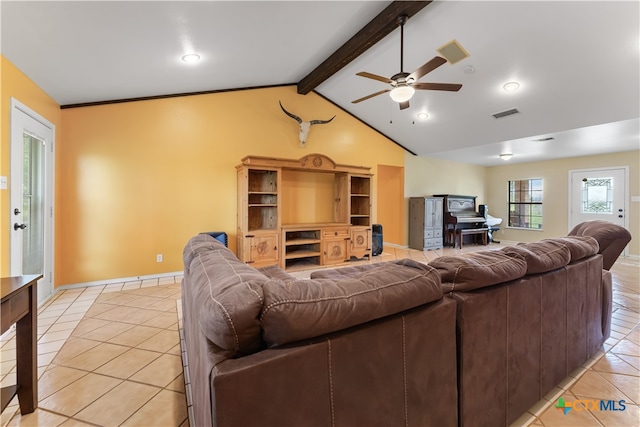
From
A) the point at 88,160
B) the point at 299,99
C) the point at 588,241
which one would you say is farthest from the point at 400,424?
the point at 299,99

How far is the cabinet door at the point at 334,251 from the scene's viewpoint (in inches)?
196

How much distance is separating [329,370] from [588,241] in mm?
2210

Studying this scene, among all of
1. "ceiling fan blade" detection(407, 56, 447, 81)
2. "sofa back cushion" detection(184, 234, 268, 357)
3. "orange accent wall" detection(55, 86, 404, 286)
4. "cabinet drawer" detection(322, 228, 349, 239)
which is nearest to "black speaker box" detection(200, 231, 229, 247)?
"orange accent wall" detection(55, 86, 404, 286)

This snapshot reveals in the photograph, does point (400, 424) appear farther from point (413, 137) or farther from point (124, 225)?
point (413, 137)

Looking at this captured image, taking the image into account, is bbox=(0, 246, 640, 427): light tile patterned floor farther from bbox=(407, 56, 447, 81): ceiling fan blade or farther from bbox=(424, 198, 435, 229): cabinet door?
bbox=(424, 198, 435, 229): cabinet door

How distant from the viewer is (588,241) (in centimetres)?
202

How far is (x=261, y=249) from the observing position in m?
4.40

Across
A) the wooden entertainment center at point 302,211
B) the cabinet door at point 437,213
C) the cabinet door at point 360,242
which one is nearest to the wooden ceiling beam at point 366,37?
the wooden entertainment center at point 302,211

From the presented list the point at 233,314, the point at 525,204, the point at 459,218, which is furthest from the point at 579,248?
the point at 525,204

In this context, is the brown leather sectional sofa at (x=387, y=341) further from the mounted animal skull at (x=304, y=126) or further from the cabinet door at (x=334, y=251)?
the mounted animal skull at (x=304, y=126)

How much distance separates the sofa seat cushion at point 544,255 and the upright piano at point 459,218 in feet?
17.6

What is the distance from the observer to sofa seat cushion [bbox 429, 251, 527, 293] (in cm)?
125

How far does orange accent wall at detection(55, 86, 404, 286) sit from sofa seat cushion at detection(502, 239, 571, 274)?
3971 millimetres

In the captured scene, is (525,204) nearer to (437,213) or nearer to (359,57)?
(437,213)
